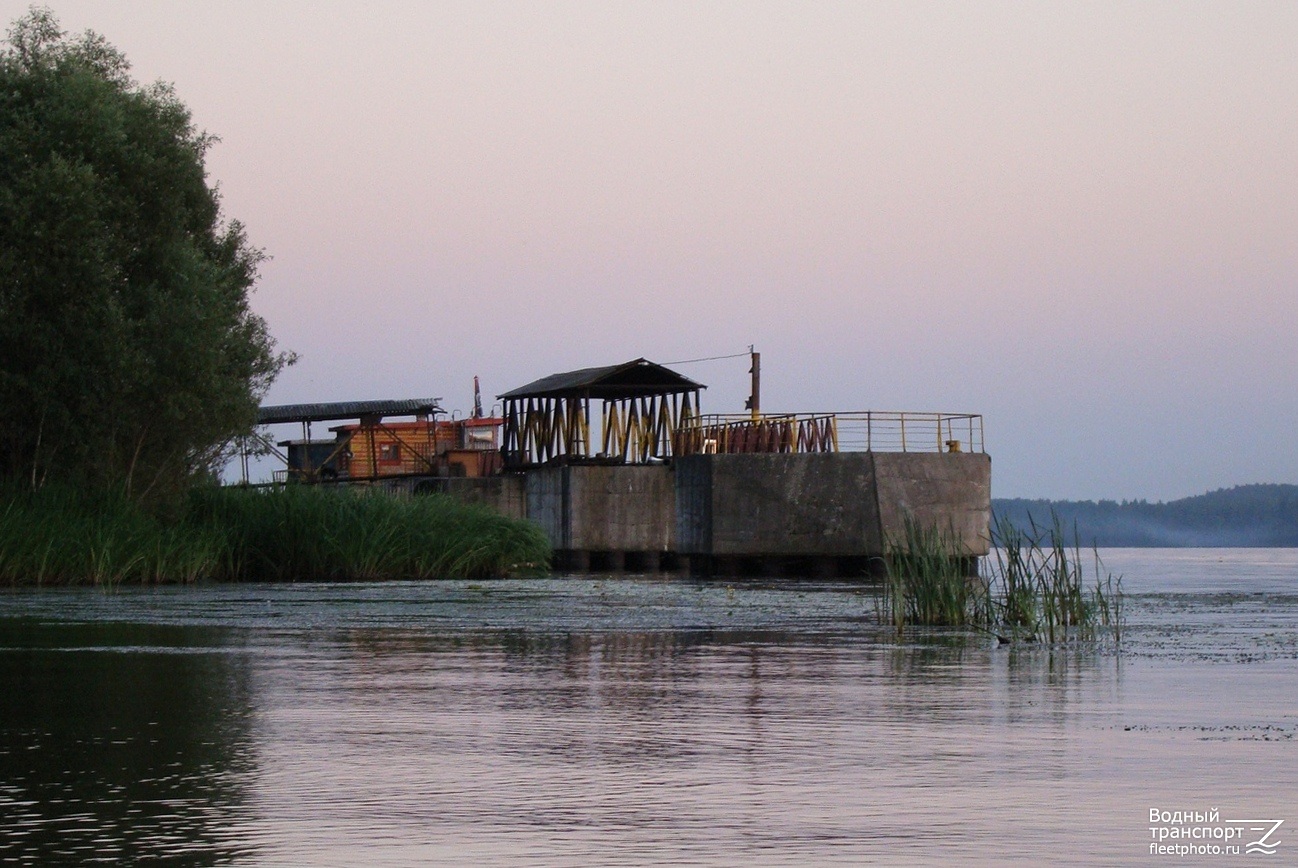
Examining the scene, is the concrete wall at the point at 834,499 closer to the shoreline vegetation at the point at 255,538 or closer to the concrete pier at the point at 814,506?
the concrete pier at the point at 814,506

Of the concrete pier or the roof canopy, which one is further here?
the roof canopy

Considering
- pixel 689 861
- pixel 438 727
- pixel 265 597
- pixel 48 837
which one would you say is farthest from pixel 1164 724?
pixel 265 597

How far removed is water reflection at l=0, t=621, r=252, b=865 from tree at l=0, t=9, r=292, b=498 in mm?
19539

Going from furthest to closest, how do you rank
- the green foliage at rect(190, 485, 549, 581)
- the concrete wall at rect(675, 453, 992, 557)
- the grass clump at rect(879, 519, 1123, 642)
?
the concrete wall at rect(675, 453, 992, 557)
the green foliage at rect(190, 485, 549, 581)
the grass clump at rect(879, 519, 1123, 642)

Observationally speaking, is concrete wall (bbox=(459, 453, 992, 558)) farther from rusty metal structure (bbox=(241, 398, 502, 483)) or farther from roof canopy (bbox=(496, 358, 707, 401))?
rusty metal structure (bbox=(241, 398, 502, 483))

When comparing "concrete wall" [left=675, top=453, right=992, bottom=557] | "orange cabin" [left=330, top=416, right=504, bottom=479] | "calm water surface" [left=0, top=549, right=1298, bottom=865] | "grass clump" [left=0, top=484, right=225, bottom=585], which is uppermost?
"orange cabin" [left=330, top=416, right=504, bottom=479]

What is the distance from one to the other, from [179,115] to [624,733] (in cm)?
2905

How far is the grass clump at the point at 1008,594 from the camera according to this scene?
17.0m

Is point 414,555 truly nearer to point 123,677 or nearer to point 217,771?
point 123,677

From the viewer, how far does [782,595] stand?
100 ft

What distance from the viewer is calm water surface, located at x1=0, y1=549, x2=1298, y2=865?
6.03 metres

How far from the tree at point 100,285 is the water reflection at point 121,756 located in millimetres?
19539

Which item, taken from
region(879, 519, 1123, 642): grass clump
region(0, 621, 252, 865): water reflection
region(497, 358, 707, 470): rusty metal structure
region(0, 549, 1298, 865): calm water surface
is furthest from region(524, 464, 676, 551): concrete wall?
region(0, 621, 252, 865): water reflection

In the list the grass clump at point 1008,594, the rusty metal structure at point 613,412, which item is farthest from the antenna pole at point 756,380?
the grass clump at point 1008,594
